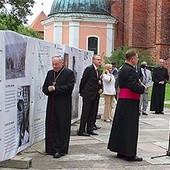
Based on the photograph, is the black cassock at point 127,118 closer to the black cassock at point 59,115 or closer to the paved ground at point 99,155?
the paved ground at point 99,155

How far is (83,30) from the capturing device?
50594 mm

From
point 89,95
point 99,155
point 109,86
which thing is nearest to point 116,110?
point 99,155

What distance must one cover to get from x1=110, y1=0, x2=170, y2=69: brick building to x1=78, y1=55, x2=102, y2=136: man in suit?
32.2 metres

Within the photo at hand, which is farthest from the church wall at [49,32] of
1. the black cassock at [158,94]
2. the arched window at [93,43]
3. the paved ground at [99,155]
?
the paved ground at [99,155]

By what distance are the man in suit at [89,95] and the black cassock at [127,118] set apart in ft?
8.41

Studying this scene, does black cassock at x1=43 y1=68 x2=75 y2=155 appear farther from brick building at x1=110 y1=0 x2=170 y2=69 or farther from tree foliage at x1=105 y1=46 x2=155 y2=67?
brick building at x1=110 y1=0 x2=170 y2=69

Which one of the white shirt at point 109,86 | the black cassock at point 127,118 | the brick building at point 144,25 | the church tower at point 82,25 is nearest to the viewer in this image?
the black cassock at point 127,118

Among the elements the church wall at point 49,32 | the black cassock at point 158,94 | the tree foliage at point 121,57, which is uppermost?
the church wall at point 49,32

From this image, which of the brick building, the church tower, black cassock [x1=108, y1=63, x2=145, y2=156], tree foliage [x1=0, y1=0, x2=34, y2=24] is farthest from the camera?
the church tower

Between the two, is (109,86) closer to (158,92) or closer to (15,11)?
(158,92)

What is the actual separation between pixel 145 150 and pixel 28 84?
2.72 m

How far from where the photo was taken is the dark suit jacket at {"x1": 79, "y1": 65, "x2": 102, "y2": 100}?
37.8ft

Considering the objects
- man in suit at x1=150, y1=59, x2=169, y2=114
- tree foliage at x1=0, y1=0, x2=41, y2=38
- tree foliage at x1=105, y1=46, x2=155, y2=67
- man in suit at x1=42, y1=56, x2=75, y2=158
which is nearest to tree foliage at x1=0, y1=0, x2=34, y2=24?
tree foliage at x1=0, y1=0, x2=41, y2=38

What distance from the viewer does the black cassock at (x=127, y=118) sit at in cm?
872
